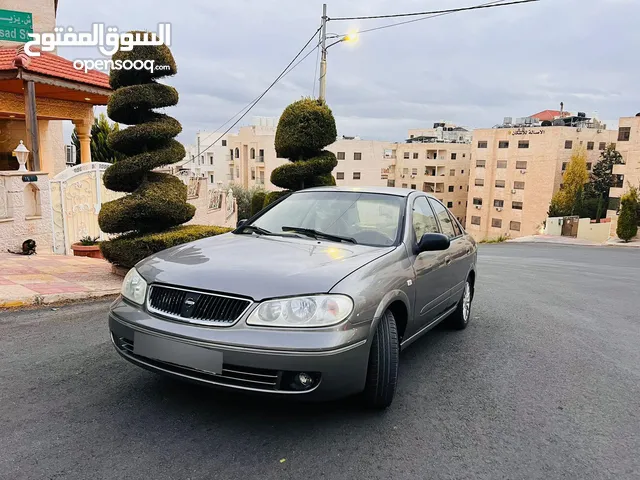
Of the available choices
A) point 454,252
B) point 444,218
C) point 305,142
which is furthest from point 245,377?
point 305,142

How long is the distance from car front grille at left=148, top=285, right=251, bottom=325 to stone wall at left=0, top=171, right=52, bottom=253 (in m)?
6.99

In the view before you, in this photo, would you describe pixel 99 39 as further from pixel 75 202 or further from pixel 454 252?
pixel 454 252

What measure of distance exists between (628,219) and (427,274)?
105 ft

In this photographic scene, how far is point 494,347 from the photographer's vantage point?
4.67m

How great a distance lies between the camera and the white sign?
665 centimetres

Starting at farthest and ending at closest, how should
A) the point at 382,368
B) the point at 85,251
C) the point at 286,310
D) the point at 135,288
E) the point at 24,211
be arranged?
the point at 85,251
the point at 24,211
the point at 135,288
the point at 382,368
the point at 286,310

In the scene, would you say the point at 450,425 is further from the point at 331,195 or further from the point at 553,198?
the point at 553,198

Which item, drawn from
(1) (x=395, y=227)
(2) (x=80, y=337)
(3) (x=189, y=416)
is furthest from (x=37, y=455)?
(1) (x=395, y=227)

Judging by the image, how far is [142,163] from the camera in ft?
22.1

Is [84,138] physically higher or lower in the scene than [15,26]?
lower

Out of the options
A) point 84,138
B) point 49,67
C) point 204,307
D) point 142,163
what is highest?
point 49,67

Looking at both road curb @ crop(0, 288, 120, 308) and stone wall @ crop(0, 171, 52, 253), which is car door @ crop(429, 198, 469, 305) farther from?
stone wall @ crop(0, 171, 52, 253)

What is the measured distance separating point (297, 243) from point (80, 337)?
7.74ft

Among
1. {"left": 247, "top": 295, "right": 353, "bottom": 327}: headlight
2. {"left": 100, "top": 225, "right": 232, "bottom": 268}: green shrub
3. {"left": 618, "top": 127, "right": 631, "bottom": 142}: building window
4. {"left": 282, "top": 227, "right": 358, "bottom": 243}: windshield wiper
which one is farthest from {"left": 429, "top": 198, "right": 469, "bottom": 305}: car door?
{"left": 618, "top": 127, "right": 631, "bottom": 142}: building window
